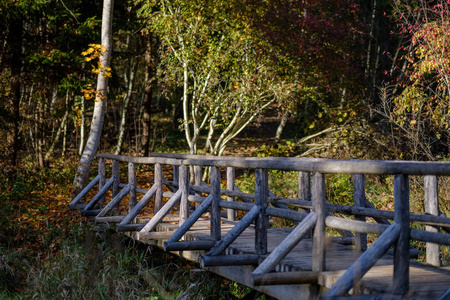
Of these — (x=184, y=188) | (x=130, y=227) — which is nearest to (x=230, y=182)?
(x=184, y=188)

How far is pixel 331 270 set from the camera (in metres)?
5.18

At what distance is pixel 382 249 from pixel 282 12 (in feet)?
34.1

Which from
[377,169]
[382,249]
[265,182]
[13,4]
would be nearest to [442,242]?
[382,249]

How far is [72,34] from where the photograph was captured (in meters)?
14.3

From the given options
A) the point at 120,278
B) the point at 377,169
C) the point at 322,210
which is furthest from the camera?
the point at 120,278

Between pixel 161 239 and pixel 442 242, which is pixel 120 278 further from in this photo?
pixel 442 242

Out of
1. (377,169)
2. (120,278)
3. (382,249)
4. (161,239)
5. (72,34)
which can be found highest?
(72,34)

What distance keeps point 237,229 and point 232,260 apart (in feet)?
1.13

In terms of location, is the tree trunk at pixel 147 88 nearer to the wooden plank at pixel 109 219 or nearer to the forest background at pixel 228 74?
the forest background at pixel 228 74

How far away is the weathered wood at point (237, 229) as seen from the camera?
603 cm

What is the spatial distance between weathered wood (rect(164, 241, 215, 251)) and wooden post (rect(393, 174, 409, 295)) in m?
2.99

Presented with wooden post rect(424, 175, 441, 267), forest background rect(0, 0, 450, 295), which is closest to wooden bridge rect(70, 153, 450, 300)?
wooden post rect(424, 175, 441, 267)

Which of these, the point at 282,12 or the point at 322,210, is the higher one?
the point at 282,12

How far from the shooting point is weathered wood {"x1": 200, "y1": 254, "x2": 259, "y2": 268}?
610 centimetres
